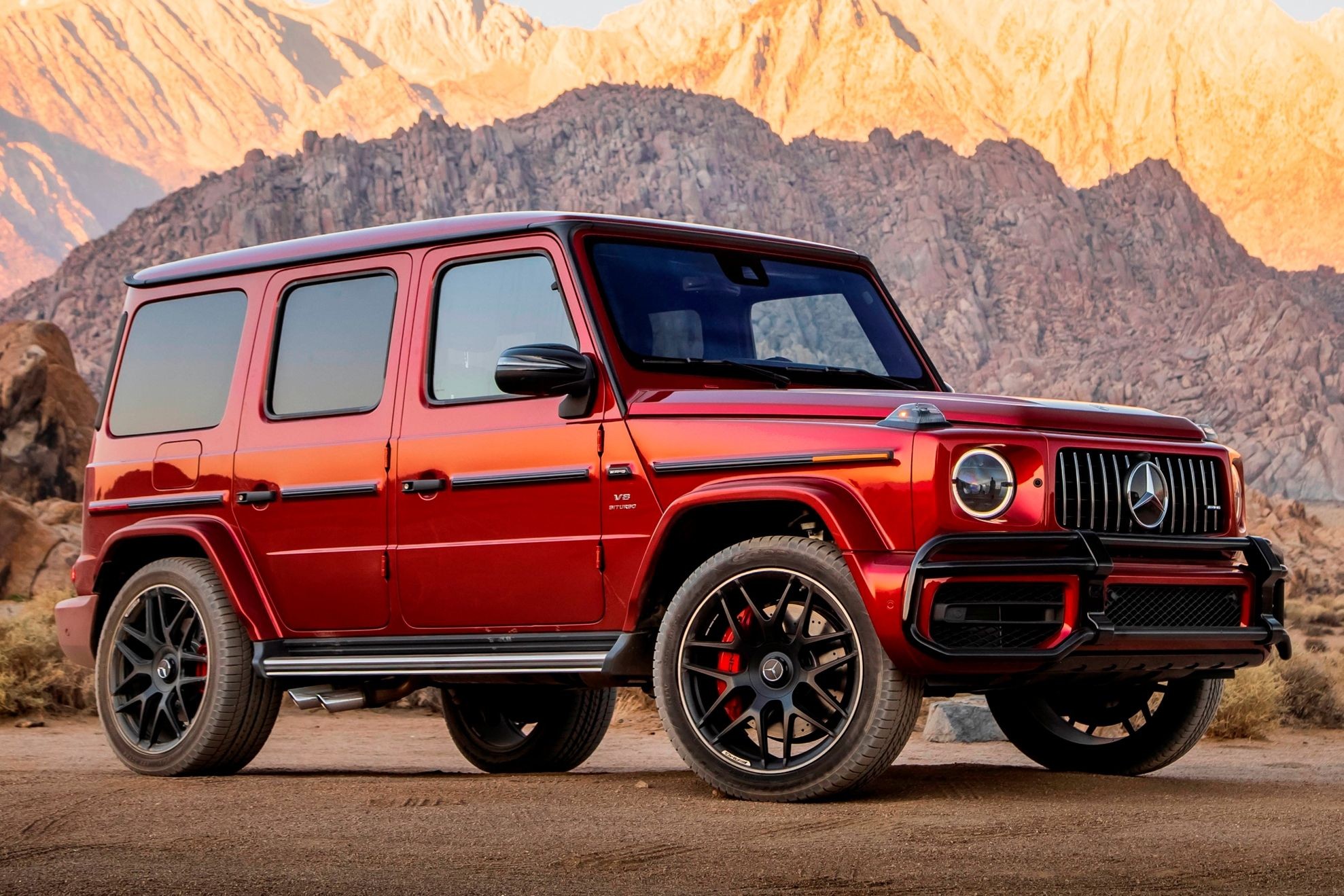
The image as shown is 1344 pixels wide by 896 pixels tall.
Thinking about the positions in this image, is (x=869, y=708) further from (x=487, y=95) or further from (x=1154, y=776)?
(x=487, y=95)

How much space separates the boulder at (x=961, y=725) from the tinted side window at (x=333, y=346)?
249 inches

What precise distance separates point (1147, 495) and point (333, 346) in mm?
3454

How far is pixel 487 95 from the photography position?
192m

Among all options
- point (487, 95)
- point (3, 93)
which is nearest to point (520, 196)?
point (487, 95)

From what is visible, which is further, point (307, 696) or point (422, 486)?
point (307, 696)

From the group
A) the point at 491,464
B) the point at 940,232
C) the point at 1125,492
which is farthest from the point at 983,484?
the point at 940,232

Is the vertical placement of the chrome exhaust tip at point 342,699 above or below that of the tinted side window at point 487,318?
below

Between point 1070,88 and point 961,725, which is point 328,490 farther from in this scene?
point 1070,88

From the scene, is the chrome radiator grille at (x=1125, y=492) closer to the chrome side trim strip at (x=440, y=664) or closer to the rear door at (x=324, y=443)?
the chrome side trim strip at (x=440, y=664)

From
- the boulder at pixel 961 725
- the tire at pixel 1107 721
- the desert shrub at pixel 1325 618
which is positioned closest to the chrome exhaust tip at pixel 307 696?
the tire at pixel 1107 721

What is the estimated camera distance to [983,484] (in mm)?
5934

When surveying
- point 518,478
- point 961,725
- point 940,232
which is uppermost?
point 940,232

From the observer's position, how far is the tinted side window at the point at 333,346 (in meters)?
7.52

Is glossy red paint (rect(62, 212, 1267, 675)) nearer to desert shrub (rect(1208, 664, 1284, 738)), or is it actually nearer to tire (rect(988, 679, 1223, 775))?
tire (rect(988, 679, 1223, 775))
